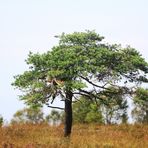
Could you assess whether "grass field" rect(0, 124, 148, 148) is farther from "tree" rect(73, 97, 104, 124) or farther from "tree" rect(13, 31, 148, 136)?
"tree" rect(73, 97, 104, 124)

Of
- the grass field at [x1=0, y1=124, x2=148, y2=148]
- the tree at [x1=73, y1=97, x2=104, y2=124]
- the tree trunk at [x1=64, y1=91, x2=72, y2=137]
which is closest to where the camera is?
the grass field at [x1=0, y1=124, x2=148, y2=148]

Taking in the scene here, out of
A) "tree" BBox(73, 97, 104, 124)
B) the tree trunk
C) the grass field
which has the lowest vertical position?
the grass field

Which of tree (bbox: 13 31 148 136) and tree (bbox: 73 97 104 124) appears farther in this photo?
tree (bbox: 73 97 104 124)

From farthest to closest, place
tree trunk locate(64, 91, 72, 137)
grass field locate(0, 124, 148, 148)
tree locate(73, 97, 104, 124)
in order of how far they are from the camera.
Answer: tree locate(73, 97, 104, 124) → tree trunk locate(64, 91, 72, 137) → grass field locate(0, 124, 148, 148)

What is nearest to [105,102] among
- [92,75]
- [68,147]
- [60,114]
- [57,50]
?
[92,75]

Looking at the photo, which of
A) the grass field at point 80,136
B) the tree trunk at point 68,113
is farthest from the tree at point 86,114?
the tree trunk at point 68,113

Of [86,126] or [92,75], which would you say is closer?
[92,75]

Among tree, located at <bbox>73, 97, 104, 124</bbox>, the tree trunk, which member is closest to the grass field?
the tree trunk

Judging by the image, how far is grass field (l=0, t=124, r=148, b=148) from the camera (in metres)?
19.9

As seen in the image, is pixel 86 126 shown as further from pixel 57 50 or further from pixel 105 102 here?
pixel 57 50

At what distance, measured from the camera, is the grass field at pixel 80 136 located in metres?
19.9

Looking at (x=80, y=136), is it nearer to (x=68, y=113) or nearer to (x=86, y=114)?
(x=68, y=113)

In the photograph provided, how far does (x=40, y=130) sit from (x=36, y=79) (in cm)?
544

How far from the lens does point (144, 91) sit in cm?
2277
